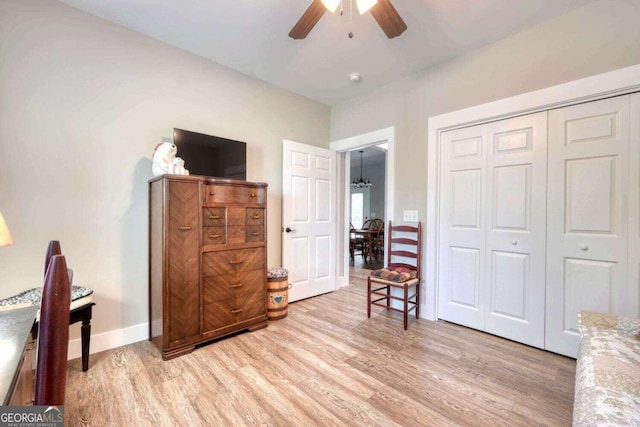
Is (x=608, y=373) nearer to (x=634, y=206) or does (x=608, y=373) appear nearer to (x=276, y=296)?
(x=634, y=206)

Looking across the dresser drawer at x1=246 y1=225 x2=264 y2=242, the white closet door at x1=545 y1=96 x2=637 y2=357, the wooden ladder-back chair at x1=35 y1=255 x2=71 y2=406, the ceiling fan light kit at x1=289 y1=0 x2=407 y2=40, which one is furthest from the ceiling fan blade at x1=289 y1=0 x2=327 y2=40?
the white closet door at x1=545 y1=96 x2=637 y2=357

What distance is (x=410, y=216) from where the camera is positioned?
3020mm

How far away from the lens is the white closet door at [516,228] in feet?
7.39

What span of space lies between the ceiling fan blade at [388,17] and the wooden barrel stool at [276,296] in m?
2.38

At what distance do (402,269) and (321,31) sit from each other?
239 centimetres

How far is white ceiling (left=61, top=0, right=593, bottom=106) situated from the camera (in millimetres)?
2049

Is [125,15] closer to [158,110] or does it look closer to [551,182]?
[158,110]

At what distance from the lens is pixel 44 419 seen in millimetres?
615

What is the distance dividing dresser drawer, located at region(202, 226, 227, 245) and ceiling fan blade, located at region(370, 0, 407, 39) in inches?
76.8

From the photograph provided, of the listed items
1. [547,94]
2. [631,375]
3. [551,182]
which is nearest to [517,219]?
[551,182]

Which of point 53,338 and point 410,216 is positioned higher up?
point 410,216

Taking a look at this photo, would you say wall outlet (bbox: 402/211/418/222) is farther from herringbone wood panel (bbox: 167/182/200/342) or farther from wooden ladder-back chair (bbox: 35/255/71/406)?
wooden ladder-back chair (bbox: 35/255/71/406)

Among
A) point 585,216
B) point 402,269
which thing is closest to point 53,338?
point 402,269

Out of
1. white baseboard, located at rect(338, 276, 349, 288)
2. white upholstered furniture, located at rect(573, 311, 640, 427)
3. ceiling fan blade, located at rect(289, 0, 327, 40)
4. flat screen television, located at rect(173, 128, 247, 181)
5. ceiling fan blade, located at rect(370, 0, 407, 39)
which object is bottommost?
white baseboard, located at rect(338, 276, 349, 288)
